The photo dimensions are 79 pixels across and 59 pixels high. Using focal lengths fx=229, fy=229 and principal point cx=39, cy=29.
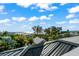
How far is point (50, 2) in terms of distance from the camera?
3223 millimetres

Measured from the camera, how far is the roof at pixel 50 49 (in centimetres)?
343

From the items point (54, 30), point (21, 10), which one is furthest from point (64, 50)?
point (21, 10)

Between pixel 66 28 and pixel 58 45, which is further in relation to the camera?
pixel 58 45

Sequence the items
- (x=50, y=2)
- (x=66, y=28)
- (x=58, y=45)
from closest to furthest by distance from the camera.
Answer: (x=50, y=2), (x=66, y=28), (x=58, y=45)

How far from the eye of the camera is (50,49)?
3.63 m

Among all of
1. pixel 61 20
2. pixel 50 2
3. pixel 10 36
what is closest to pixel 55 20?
pixel 61 20

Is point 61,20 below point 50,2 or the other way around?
below

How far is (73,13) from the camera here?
3.49 metres

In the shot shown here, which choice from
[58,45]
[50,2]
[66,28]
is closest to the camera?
[50,2]

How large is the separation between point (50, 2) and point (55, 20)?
0.37 meters

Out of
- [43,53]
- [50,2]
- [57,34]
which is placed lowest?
[43,53]

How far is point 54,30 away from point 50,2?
44 centimetres

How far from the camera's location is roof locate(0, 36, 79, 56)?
11.3ft

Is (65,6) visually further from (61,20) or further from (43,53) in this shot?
(43,53)
